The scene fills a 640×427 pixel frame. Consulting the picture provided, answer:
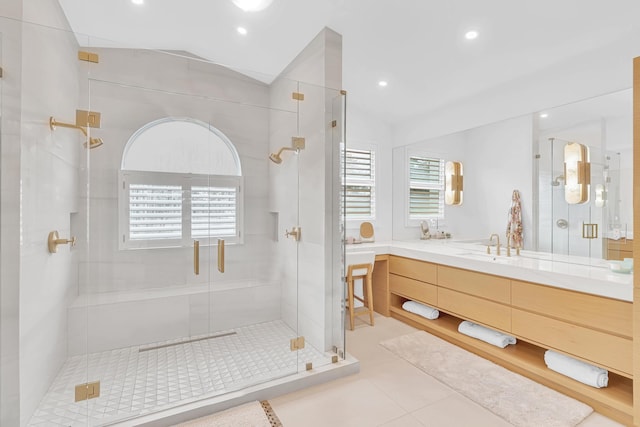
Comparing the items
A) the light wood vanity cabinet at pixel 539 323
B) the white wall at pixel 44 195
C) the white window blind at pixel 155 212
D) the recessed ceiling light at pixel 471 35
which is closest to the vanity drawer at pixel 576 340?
the light wood vanity cabinet at pixel 539 323

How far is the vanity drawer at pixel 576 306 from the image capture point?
1869mm

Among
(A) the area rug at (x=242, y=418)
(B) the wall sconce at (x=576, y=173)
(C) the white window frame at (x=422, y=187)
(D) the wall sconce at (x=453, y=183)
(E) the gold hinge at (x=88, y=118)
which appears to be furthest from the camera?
(C) the white window frame at (x=422, y=187)

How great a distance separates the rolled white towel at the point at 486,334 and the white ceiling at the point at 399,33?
2.39m

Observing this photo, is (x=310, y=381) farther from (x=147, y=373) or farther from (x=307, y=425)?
(x=147, y=373)

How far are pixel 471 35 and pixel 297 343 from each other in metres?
3.01

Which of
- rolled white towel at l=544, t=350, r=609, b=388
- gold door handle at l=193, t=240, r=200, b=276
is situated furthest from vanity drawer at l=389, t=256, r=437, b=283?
gold door handle at l=193, t=240, r=200, b=276

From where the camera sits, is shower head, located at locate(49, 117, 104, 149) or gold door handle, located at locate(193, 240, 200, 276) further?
gold door handle, located at locate(193, 240, 200, 276)

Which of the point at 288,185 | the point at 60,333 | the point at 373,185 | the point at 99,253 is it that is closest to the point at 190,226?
the point at 99,253

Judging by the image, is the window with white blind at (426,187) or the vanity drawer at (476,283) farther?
the window with white blind at (426,187)

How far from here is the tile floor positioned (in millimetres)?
1881

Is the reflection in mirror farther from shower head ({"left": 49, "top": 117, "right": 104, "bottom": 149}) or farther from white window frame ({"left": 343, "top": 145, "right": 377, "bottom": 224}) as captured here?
shower head ({"left": 49, "top": 117, "right": 104, "bottom": 149})

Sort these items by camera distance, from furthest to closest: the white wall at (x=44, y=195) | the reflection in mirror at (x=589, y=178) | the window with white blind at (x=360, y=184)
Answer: the window with white blind at (x=360, y=184)
the reflection in mirror at (x=589, y=178)
the white wall at (x=44, y=195)

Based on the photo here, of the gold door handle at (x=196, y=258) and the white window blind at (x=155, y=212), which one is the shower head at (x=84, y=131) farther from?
the gold door handle at (x=196, y=258)

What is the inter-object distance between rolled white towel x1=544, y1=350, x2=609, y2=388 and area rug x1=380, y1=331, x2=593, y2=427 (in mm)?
158
